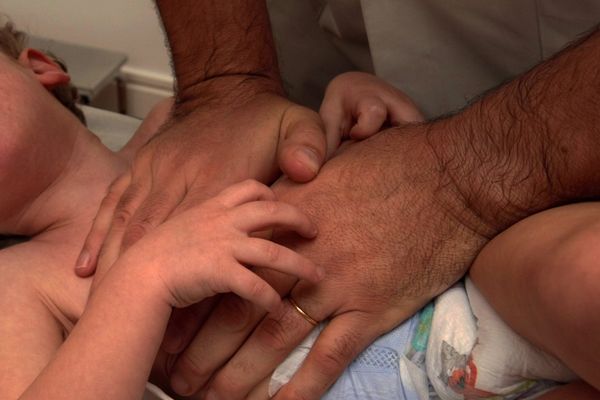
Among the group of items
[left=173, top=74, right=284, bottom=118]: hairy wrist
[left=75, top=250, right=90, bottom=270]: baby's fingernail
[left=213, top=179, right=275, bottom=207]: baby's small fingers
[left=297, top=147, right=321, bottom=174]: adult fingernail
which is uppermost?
[left=297, top=147, right=321, bottom=174]: adult fingernail

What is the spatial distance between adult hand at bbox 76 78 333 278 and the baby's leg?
0.77 ft

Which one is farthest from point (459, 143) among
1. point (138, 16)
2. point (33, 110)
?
point (138, 16)

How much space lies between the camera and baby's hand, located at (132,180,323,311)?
2.29 feet

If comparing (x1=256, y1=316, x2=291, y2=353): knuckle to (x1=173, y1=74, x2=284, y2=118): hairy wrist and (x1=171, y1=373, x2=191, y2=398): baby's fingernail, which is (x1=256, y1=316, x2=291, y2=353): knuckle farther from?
(x1=173, y1=74, x2=284, y2=118): hairy wrist

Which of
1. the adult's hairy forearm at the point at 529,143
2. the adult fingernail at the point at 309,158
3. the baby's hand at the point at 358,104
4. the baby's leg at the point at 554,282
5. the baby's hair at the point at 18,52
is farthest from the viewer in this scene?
the baby's hair at the point at 18,52

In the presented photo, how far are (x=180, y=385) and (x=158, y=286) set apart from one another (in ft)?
0.47

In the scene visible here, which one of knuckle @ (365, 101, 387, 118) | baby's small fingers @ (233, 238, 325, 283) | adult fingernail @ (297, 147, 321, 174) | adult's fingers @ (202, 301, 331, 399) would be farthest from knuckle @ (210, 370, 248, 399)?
knuckle @ (365, 101, 387, 118)

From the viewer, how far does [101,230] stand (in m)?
0.88

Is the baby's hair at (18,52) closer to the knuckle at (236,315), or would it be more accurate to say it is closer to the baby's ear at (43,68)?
the baby's ear at (43,68)

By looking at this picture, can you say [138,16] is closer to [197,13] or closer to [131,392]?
[197,13]

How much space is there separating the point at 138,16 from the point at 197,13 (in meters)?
0.76

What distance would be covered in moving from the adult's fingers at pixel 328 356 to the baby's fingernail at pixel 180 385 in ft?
0.38

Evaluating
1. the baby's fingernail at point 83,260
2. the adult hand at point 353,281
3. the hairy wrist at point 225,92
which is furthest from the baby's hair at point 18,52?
the adult hand at point 353,281

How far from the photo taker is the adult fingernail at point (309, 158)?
30.9 inches
